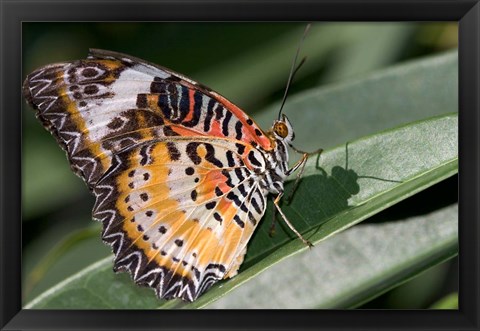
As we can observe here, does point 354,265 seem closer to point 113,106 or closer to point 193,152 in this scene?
point 193,152

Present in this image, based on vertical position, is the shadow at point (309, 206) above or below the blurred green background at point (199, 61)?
below

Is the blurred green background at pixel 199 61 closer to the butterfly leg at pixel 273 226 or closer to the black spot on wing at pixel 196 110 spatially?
the butterfly leg at pixel 273 226

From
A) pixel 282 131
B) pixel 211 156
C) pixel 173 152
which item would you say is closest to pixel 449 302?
pixel 282 131

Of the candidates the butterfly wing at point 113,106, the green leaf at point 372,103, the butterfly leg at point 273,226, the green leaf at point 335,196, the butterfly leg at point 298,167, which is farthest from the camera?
the green leaf at point 372,103

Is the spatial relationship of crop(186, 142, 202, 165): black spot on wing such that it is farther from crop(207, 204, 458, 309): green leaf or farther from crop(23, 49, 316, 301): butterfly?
crop(207, 204, 458, 309): green leaf

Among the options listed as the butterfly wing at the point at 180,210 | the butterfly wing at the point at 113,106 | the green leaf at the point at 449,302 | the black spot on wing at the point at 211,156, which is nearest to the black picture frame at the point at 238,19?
the green leaf at the point at 449,302

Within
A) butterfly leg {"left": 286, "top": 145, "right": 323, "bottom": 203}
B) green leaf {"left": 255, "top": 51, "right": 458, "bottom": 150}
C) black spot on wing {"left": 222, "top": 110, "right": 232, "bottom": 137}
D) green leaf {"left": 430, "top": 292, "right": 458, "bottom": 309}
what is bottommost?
green leaf {"left": 430, "top": 292, "right": 458, "bottom": 309}

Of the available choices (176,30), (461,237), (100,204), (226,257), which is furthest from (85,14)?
(461,237)

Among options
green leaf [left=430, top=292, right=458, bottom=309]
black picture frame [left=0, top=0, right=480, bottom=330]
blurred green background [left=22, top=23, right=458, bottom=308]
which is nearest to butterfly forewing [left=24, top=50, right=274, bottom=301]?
black picture frame [left=0, top=0, right=480, bottom=330]

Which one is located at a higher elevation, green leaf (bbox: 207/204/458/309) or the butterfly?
the butterfly
